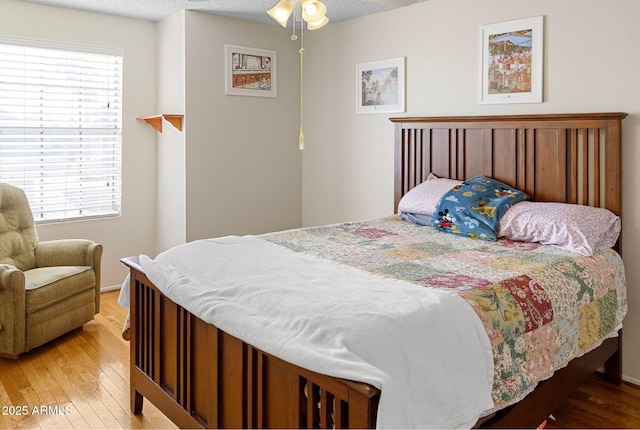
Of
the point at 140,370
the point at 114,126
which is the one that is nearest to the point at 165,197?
the point at 114,126

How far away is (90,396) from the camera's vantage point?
9.23ft

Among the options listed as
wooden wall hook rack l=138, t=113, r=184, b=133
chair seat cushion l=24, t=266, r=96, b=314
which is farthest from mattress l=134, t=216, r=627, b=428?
wooden wall hook rack l=138, t=113, r=184, b=133

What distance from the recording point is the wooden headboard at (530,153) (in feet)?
9.82

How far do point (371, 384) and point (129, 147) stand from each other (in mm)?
3830

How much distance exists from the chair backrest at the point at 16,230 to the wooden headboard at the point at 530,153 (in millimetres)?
2654

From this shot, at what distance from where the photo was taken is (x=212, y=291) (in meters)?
2.11

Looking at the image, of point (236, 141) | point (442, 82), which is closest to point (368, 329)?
point (442, 82)

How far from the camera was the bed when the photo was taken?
5.51 feet

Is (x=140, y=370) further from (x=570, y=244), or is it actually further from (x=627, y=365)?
(x=627, y=365)

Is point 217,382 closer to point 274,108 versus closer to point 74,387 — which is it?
point 74,387

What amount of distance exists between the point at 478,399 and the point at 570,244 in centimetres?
130

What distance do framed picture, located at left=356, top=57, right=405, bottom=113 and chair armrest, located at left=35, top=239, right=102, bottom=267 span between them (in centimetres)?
231

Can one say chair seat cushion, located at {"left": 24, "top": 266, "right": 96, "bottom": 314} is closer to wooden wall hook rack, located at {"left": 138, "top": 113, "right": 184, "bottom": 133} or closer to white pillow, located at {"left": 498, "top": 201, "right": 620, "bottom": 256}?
wooden wall hook rack, located at {"left": 138, "top": 113, "right": 184, "bottom": 133}

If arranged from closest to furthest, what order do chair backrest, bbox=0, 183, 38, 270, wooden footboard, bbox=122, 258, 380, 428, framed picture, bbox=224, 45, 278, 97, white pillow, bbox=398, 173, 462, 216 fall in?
wooden footboard, bbox=122, 258, 380, 428 < white pillow, bbox=398, 173, 462, 216 < chair backrest, bbox=0, 183, 38, 270 < framed picture, bbox=224, 45, 278, 97
